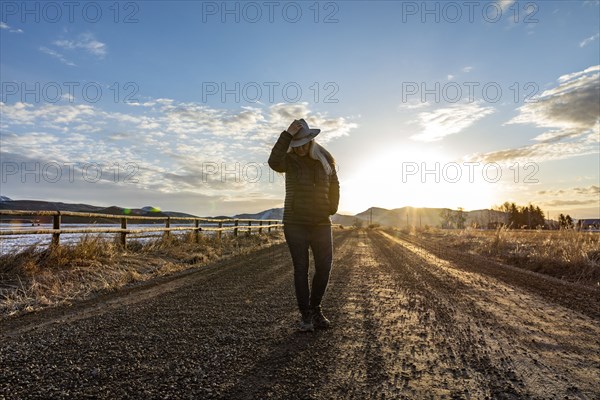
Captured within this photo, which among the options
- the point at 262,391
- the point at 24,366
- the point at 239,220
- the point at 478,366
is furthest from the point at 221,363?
the point at 239,220

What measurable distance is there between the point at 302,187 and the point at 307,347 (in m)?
1.53

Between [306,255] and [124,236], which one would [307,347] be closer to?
[306,255]

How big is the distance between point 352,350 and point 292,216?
55.2 inches

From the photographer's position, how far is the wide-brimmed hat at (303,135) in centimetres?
400

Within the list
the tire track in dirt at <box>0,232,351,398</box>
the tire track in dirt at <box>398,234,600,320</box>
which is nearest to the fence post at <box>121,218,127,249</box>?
the tire track in dirt at <box>0,232,351,398</box>

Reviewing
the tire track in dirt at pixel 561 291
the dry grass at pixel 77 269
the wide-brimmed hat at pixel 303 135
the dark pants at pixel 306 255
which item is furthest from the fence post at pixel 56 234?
the tire track in dirt at pixel 561 291

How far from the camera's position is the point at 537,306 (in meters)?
5.66

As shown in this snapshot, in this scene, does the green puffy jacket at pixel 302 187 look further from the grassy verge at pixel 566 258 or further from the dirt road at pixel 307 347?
the grassy verge at pixel 566 258

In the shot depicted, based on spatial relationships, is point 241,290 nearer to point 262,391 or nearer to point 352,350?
point 352,350

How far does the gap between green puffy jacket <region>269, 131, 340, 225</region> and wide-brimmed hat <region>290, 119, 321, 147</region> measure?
0.14 meters

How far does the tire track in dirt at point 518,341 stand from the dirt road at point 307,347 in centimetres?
1

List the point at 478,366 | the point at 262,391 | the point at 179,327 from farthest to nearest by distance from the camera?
the point at 179,327, the point at 478,366, the point at 262,391

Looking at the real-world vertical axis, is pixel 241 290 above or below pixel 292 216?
below

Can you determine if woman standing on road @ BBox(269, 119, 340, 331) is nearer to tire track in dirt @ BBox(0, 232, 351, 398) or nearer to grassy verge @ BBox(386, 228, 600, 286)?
tire track in dirt @ BBox(0, 232, 351, 398)
